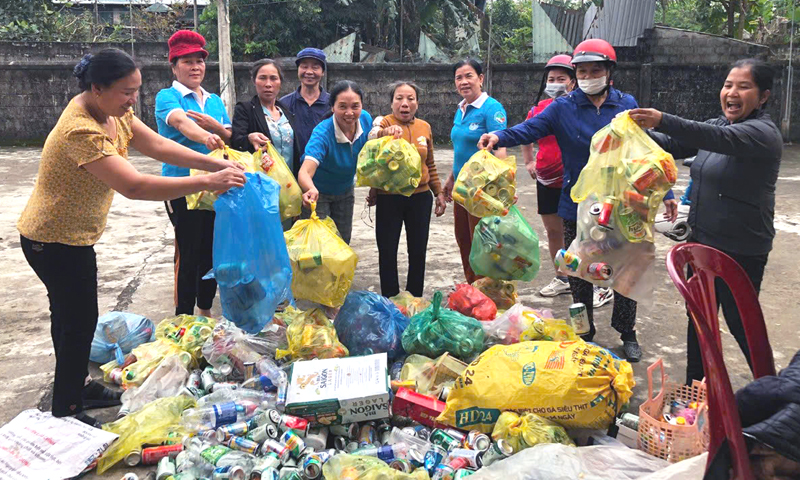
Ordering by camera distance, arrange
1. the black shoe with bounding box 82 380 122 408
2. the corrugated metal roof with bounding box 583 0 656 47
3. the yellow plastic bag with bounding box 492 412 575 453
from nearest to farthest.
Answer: the yellow plastic bag with bounding box 492 412 575 453 → the black shoe with bounding box 82 380 122 408 → the corrugated metal roof with bounding box 583 0 656 47

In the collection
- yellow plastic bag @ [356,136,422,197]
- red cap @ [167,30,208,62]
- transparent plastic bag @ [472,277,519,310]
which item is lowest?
transparent plastic bag @ [472,277,519,310]

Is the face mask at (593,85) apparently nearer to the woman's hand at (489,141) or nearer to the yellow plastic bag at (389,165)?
the woman's hand at (489,141)

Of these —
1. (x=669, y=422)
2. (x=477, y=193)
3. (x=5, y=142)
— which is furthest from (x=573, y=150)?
(x=5, y=142)

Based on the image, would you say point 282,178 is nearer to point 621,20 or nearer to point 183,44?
point 183,44

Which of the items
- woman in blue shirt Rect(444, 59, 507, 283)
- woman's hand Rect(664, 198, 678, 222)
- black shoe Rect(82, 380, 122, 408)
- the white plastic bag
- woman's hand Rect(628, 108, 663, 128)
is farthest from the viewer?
woman in blue shirt Rect(444, 59, 507, 283)

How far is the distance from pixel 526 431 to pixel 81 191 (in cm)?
197

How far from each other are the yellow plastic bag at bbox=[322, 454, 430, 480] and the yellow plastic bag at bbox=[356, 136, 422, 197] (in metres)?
1.69

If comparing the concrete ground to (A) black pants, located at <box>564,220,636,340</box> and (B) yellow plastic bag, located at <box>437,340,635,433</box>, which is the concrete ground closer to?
(A) black pants, located at <box>564,220,636,340</box>

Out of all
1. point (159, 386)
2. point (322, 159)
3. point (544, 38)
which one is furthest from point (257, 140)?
point (544, 38)

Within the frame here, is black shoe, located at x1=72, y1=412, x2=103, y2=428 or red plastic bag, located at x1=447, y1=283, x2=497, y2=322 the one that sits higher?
red plastic bag, located at x1=447, y1=283, x2=497, y2=322

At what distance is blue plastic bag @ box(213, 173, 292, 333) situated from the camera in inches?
114

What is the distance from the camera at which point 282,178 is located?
348cm

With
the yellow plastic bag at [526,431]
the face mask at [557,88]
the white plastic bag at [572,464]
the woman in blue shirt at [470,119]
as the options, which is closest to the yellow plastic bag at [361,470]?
the white plastic bag at [572,464]

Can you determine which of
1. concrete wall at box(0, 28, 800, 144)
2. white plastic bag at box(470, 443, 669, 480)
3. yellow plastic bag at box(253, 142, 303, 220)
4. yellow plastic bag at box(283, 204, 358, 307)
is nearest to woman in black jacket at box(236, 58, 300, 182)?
yellow plastic bag at box(253, 142, 303, 220)
